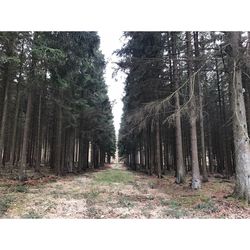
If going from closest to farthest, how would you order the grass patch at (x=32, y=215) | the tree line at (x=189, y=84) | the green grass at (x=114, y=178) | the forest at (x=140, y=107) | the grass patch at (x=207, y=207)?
the grass patch at (x=32, y=215) < the grass patch at (x=207, y=207) < the forest at (x=140, y=107) < the tree line at (x=189, y=84) < the green grass at (x=114, y=178)

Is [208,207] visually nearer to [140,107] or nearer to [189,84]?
[189,84]

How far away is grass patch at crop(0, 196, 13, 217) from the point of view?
6.71 metres

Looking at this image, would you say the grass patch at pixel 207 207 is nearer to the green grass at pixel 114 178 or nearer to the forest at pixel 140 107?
the forest at pixel 140 107

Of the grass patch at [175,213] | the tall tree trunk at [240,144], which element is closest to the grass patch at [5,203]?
the grass patch at [175,213]

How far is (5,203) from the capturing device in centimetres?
751

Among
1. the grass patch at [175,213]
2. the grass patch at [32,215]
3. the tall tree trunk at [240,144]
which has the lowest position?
the grass patch at [175,213]

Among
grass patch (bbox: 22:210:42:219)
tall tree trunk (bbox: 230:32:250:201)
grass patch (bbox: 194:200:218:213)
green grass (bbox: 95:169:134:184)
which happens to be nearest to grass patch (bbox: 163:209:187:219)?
grass patch (bbox: 194:200:218:213)

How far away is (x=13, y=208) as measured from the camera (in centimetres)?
708

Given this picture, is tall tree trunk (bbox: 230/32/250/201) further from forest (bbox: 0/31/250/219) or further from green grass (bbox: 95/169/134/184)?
green grass (bbox: 95/169/134/184)

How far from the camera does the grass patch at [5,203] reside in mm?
6714

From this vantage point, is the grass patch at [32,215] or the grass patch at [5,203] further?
the grass patch at [5,203]
